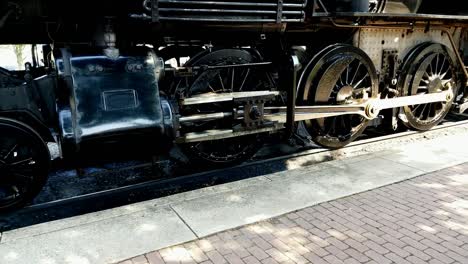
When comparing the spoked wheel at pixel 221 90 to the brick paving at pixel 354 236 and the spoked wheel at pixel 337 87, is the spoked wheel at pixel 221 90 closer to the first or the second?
the spoked wheel at pixel 337 87

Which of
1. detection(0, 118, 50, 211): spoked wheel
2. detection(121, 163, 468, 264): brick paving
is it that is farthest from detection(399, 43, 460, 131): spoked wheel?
detection(0, 118, 50, 211): spoked wheel

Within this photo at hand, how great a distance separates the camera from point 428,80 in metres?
5.87

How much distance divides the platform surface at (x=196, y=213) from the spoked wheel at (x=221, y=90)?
0.69 meters

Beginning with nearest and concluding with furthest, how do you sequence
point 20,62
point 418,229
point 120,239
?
1. point 120,239
2. point 418,229
3. point 20,62

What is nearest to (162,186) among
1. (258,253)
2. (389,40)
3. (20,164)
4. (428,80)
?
(20,164)

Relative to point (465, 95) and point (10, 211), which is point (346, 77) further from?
point (10, 211)

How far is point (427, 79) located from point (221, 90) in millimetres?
3457

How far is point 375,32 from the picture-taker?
520 cm

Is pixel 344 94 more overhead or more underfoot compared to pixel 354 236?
more overhead

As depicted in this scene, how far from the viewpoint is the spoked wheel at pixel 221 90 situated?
163 inches

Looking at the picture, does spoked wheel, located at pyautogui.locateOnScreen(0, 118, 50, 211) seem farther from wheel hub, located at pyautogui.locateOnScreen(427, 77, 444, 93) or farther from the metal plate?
wheel hub, located at pyautogui.locateOnScreen(427, 77, 444, 93)

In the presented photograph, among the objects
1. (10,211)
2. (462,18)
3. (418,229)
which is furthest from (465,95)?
(10,211)

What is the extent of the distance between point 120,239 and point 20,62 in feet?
41.4

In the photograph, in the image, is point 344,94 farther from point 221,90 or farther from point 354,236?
point 354,236
